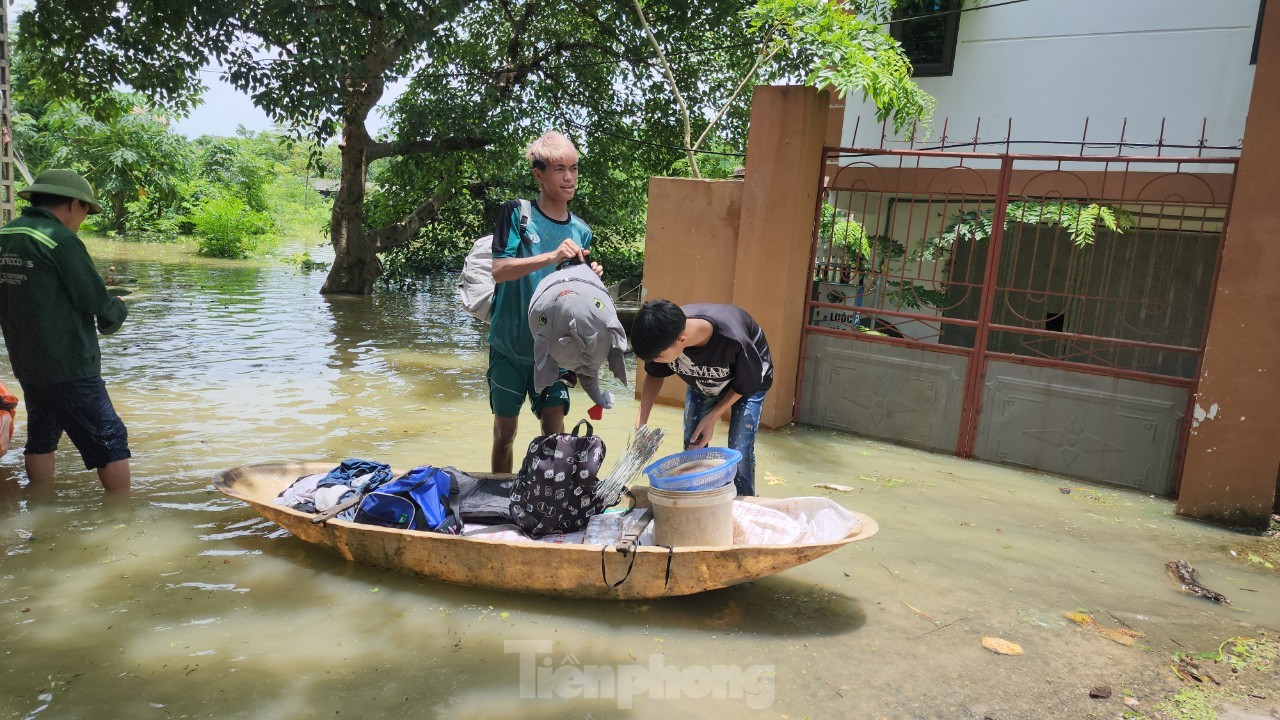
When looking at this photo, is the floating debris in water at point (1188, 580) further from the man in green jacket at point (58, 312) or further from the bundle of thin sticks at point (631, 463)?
the man in green jacket at point (58, 312)

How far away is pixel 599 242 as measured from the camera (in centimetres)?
1719

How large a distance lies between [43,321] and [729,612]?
4.12 m

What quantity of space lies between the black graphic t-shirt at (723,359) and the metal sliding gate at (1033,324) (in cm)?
232

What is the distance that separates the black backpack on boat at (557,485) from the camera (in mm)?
4176

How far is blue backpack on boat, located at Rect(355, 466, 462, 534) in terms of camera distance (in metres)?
4.22

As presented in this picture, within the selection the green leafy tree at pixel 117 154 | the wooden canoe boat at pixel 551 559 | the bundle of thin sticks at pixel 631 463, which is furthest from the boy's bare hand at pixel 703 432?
the green leafy tree at pixel 117 154

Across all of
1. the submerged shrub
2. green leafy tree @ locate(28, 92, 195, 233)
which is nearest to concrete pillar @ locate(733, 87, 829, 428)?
the submerged shrub

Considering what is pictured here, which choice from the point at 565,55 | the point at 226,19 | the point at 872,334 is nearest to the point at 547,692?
the point at 872,334

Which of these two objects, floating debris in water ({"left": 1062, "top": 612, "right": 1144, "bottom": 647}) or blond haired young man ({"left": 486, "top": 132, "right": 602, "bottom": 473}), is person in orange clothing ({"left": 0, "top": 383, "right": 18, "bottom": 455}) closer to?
blond haired young man ({"left": 486, "top": 132, "right": 602, "bottom": 473})

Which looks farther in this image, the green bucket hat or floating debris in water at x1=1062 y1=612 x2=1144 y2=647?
the green bucket hat

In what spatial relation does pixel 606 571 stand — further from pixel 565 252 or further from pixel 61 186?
pixel 61 186

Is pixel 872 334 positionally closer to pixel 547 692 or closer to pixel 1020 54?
pixel 1020 54

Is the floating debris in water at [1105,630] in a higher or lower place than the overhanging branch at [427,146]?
lower

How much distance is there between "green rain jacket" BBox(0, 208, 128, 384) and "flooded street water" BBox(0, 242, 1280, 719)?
923 millimetres
